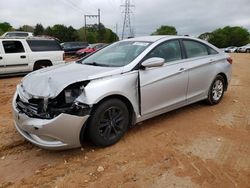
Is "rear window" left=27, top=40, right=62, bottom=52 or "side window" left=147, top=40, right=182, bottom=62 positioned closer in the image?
"side window" left=147, top=40, right=182, bottom=62

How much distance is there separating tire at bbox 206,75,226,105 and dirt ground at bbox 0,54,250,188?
819 mm

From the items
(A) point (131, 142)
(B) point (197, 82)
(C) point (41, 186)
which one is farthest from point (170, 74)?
(C) point (41, 186)

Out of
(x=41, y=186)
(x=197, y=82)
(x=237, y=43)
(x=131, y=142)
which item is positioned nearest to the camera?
(x=41, y=186)

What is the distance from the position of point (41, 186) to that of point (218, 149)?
2.41 meters

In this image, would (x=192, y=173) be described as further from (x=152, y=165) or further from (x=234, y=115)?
(x=234, y=115)

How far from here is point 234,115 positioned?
17.9 feet

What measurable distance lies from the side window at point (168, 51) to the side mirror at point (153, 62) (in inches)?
7.7

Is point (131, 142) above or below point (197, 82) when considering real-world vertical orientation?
below

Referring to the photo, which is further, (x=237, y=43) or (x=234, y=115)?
(x=237, y=43)

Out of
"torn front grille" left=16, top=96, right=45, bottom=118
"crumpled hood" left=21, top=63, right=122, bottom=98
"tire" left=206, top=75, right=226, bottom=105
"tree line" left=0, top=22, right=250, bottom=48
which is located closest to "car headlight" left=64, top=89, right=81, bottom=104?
"crumpled hood" left=21, top=63, right=122, bottom=98

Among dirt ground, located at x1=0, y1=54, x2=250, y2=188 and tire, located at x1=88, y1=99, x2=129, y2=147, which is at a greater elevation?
tire, located at x1=88, y1=99, x2=129, y2=147

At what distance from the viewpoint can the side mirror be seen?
13.8 ft

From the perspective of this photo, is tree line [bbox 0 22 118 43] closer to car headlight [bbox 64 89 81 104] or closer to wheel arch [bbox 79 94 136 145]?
wheel arch [bbox 79 94 136 145]

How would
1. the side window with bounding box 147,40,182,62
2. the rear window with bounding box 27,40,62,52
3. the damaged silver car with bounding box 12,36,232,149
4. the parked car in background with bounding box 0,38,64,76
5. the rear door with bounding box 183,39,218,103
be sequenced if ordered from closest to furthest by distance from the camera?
the damaged silver car with bounding box 12,36,232,149 → the side window with bounding box 147,40,182,62 → the rear door with bounding box 183,39,218,103 → the parked car in background with bounding box 0,38,64,76 → the rear window with bounding box 27,40,62,52
